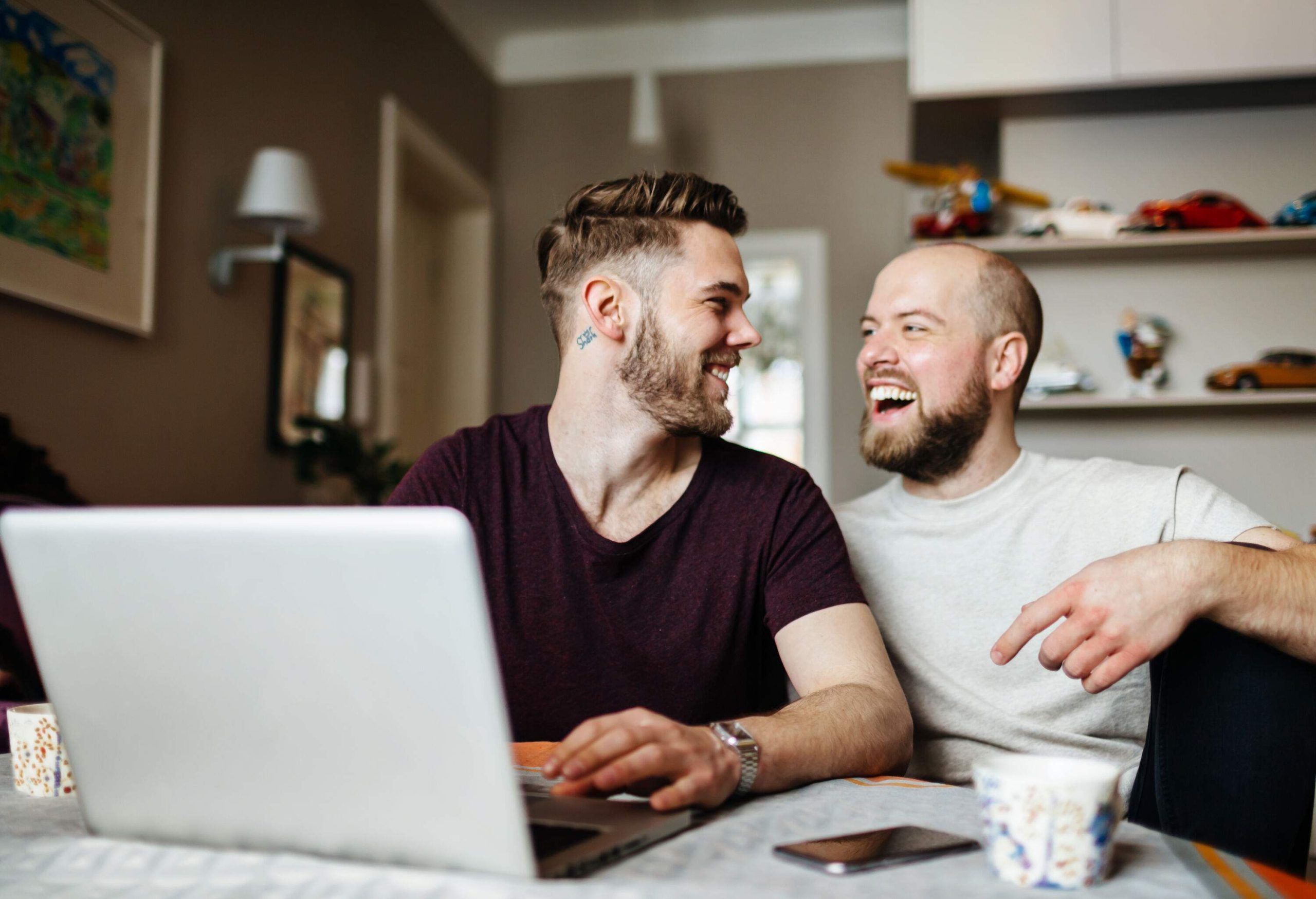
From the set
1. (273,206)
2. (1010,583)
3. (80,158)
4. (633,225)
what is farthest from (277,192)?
(1010,583)

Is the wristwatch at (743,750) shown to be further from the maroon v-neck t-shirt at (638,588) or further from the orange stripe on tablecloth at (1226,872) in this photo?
the maroon v-neck t-shirt at (638,588)

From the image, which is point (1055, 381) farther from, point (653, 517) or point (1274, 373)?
point (653, 517)

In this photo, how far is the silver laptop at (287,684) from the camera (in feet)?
1.77

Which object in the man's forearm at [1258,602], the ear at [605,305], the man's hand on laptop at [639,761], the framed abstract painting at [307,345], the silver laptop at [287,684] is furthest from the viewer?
the framed abstract painting at [307,345]

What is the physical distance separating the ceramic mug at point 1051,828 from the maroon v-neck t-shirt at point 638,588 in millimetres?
646

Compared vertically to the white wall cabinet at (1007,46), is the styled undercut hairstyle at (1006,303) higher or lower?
lower

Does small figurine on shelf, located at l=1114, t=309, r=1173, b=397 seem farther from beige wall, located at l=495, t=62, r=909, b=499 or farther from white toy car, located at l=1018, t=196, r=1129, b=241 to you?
beige wall, located at l=495, t=62, r=909, b=499

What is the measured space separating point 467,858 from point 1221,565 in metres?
0.86

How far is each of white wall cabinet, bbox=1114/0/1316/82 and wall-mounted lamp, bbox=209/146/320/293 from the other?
6.83 ft

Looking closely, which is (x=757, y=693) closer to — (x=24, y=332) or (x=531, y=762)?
(x=531, y=762)

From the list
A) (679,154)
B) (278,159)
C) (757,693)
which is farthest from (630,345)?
(679,154)

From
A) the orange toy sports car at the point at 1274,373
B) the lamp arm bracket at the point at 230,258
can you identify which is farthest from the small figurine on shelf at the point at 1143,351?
the lamp arm bracket at the point at 230,258

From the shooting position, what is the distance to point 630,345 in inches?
60.9

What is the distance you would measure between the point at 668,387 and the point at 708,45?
143 inches
